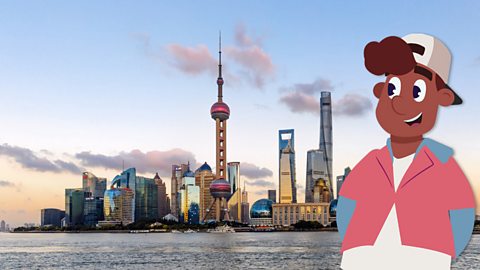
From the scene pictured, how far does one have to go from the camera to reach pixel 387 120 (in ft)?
20.0

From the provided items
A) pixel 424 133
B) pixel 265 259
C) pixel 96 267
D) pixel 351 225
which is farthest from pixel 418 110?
pixel 265 259

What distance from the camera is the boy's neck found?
6.12 metres

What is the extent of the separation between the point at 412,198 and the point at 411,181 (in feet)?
0.57

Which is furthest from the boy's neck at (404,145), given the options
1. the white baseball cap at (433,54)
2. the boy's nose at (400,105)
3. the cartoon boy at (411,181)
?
the white baseball cap at (433,54)

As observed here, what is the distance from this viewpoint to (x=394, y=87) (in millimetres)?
6062

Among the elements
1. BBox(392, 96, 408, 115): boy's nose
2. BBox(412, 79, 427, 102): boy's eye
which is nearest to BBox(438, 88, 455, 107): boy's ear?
BBox(412, 79, 427, 102): boy's eye

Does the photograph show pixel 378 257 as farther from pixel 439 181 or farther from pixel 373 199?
pixel 439 181

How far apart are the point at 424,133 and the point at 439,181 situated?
50 centimetres

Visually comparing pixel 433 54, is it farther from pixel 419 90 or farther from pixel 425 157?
pixel 425 157

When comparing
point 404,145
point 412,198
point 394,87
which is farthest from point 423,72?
point 412,198

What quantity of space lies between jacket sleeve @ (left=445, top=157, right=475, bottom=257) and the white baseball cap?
0.91 m

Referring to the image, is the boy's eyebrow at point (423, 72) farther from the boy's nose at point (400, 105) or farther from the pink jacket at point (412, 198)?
the pink jacket at point (412, 198)

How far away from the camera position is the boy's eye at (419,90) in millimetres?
5965

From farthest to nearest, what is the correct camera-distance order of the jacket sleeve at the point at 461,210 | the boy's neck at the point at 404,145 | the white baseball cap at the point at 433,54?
the boy's neck at the point at 404,145 < the white baseball cap at the point at 433,54 < the jacket sleeve at the point at 461,210
